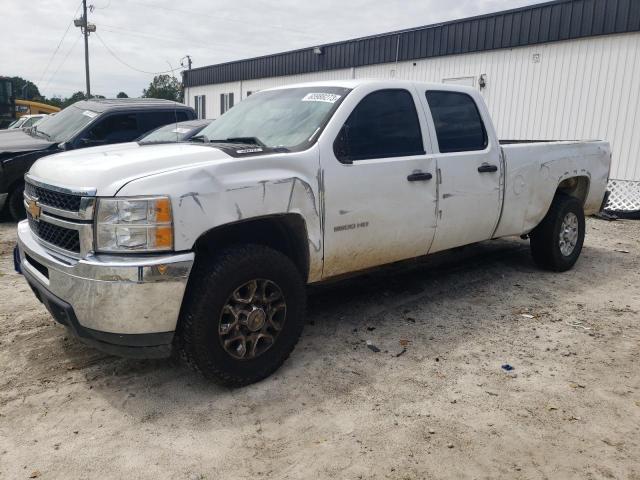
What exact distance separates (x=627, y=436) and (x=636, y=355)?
4.19ft

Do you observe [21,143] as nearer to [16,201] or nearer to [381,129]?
[16,201]

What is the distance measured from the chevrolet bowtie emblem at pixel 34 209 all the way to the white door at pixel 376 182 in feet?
6.04

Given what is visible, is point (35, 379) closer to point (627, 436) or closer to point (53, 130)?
point (627, 436)

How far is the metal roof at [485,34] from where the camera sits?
11078mm

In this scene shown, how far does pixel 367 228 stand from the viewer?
390 centimetres

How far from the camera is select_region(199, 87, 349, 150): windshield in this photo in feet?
12.5

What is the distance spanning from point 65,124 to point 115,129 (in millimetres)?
918

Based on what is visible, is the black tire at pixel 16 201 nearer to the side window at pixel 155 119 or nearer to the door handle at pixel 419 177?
the side window at pixel 155 119

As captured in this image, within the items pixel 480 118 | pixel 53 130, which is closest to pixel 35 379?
pixel 480 118

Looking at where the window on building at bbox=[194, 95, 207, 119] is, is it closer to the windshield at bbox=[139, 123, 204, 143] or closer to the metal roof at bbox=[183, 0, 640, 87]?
the metal roof at bbox=[183, 0, 640, 87]

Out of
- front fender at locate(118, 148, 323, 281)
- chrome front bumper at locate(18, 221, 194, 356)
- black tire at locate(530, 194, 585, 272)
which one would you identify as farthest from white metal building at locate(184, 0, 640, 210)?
chrome front bumper at locate(18, 221, 194, 356)

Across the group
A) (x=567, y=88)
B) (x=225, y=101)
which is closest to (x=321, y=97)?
(x=567, y=88)

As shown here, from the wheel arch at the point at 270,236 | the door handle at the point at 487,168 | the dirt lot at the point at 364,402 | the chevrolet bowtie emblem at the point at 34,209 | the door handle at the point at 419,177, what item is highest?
the door handle at the point at 487,168

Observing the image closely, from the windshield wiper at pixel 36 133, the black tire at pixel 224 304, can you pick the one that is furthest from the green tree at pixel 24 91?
the black tire at pixel 224 304
